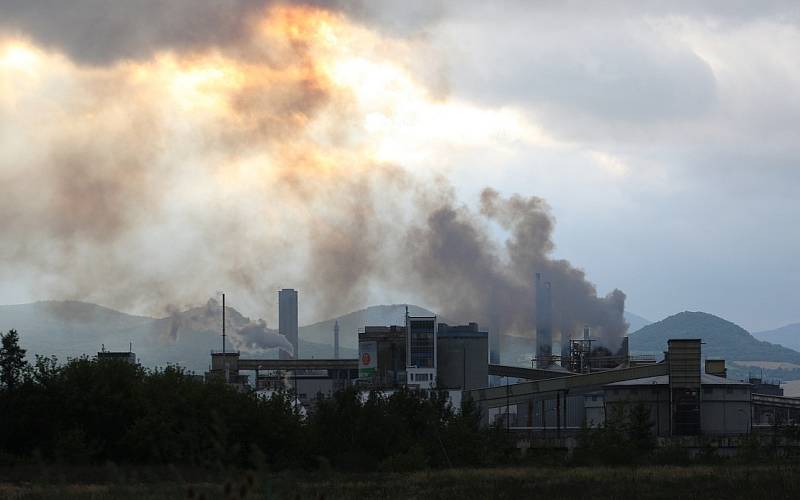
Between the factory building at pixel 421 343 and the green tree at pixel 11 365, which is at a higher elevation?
the factory building at pixel 421 343

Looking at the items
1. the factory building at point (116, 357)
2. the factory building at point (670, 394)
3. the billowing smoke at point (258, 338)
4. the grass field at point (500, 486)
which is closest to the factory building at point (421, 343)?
the factory building at point (670, 394)

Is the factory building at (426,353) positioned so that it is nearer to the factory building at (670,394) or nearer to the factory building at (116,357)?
the factory building at (670,394)

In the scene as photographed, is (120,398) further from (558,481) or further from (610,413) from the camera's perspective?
(610,413)

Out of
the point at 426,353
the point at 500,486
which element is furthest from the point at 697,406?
the point at 500,486

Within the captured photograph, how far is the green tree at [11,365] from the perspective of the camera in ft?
203

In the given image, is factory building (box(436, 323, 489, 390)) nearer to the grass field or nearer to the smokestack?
the smokestack

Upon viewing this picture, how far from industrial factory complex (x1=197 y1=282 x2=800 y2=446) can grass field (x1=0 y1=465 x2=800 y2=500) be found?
40301 millimetres

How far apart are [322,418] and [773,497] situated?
3175cm

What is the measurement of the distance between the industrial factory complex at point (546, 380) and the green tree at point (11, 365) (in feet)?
77.1

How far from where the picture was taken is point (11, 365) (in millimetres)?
63469

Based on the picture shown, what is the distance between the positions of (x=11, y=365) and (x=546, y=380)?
4798cm

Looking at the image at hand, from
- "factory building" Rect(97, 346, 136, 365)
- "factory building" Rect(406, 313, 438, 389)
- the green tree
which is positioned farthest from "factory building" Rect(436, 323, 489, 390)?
the green tree

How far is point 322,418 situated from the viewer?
60.7 metres

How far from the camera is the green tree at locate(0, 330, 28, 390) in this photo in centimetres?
6175
